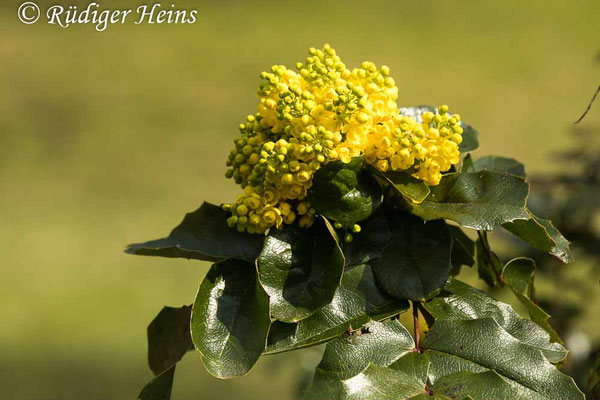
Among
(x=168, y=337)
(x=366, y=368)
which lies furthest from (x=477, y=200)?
(x=168, y=337)

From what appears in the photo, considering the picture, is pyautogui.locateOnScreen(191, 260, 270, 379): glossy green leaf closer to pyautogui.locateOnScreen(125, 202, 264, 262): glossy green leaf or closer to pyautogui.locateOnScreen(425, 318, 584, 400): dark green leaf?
pyautogui.locateOnScreen(125, 202, 264, 262): glossy green leaf

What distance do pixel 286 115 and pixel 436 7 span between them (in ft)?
15.3

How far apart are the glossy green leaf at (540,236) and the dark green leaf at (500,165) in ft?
0.27

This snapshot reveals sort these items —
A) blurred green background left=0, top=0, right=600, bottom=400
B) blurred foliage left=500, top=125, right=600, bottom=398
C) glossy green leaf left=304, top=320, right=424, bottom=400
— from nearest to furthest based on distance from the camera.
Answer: glossy green leaf left=304, top=320, right=424, bottom=400 → blurred foliage left=500, top=125, right=600, bottom=398 → blurred green background left=0, top=0, right=600, bottom=400

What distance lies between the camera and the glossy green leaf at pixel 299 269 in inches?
22.1

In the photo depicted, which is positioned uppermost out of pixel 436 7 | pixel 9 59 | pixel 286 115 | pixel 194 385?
pixel 436 7

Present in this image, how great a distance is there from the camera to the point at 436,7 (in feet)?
16.3

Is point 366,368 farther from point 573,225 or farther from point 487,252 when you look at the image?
point 573,225

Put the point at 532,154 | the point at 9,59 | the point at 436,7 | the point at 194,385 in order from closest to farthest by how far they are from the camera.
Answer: the point at 194,385 → the point at 532,154 → the point at 9,59 → the point at 436,7

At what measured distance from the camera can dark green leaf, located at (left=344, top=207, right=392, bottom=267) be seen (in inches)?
23.8

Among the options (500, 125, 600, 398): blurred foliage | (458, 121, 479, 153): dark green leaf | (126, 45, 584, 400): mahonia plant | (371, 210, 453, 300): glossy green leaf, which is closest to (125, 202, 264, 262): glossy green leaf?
(126, 45, 584, 400): mahonia plant

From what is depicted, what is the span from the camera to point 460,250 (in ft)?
2.37

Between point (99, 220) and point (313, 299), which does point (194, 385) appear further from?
point (313, 299)

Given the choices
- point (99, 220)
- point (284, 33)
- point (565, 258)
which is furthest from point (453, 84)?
point (565, 258)
